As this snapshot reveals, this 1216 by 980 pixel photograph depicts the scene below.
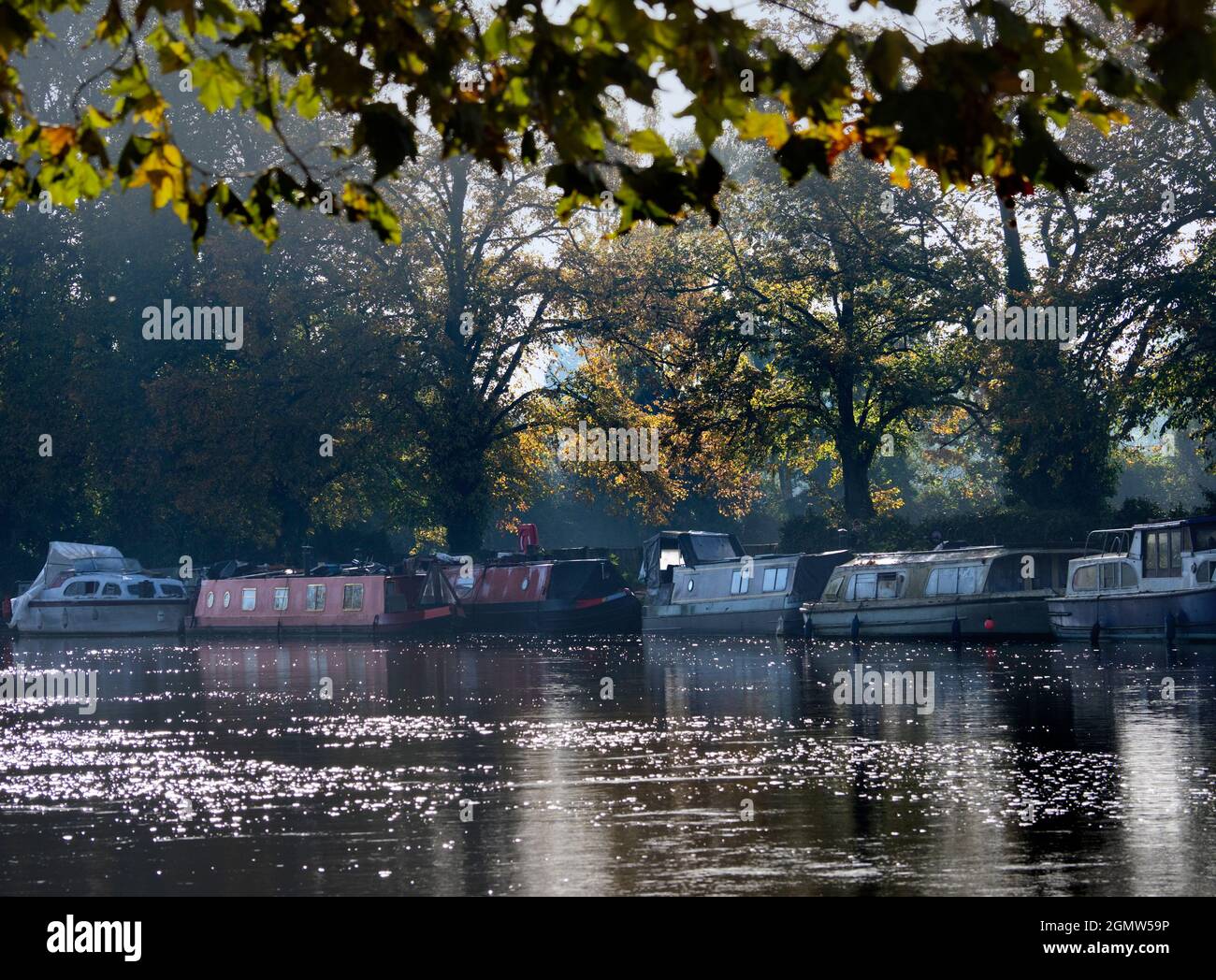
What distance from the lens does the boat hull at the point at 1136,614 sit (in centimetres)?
3597

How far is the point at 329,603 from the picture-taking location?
5616 centimetres

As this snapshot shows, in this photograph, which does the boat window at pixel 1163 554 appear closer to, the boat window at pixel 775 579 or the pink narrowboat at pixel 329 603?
the boat window at pixel 775 579

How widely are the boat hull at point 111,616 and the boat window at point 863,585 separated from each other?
23.7m

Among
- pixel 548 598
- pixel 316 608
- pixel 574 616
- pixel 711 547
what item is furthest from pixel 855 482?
pixel 316 608

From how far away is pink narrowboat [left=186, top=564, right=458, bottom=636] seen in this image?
179 feet

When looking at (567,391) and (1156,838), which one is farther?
(567,391)

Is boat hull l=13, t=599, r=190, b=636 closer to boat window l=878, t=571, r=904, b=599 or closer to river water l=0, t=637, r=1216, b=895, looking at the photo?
boat window l=878, t=571, r=904, b=599

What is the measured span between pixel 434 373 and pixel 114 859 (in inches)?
1843

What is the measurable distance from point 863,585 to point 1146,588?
9584mm

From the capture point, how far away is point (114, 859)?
519 inches

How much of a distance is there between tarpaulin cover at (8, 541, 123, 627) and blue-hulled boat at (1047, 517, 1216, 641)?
3519 centimetres
